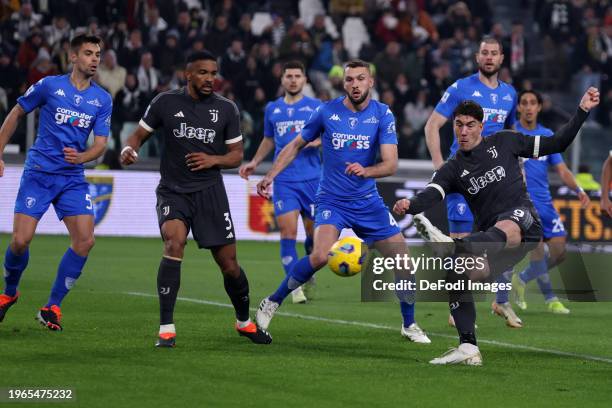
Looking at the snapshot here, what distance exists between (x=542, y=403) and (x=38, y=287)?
781cm

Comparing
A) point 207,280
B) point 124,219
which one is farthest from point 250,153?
point 207,280

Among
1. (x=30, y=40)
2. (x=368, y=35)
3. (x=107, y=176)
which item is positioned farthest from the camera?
(x=368, y=35)

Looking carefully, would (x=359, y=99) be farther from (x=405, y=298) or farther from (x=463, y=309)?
(x=463, y=309)

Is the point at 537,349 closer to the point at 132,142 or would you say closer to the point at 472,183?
the point at 472,183

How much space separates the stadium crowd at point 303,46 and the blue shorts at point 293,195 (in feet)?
25.7

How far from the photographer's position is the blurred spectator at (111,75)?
72.6ft

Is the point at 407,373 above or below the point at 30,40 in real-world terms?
below

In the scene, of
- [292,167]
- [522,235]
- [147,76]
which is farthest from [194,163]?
[147,76]

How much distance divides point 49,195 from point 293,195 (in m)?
4.08

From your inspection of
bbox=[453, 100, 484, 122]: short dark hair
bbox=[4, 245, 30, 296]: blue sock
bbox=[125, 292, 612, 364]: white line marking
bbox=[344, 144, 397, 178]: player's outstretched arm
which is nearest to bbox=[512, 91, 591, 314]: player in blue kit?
bbox=[125, 292, 612, 364]: white line marking

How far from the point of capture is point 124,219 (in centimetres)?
2138

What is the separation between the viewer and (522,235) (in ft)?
30.6

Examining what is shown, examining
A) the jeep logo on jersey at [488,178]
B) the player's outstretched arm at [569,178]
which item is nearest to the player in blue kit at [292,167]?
the player's outstretched arm at [569,178]

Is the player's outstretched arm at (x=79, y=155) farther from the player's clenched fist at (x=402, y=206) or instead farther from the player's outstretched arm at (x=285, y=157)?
the player's clenched fist at (x=402, y=206)
